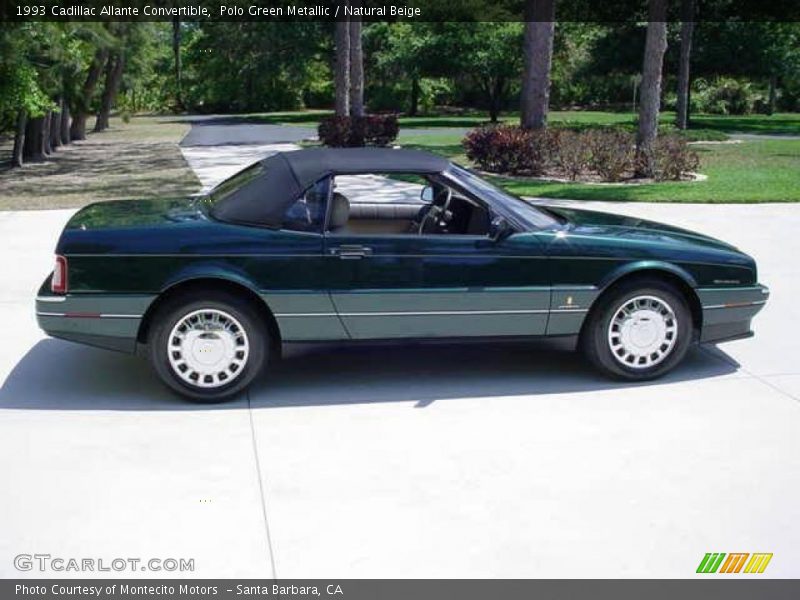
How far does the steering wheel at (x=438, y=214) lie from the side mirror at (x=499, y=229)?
1.20 ft

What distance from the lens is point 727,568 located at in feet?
13.3

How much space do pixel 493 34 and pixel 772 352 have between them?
1552 inches

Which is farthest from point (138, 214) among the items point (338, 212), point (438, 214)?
point (438, 214)

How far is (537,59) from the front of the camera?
22453mm

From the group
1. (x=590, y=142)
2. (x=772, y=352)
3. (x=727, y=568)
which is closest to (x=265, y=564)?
(x=727, y=568)

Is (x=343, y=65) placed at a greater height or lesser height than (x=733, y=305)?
greater

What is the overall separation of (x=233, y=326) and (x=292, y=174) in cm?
102

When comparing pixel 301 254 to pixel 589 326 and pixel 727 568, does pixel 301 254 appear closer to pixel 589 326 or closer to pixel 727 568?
pixel 589 326

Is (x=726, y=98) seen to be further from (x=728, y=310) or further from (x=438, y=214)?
(x=438, y=214)

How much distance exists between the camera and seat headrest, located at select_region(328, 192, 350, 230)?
6.15 meters
